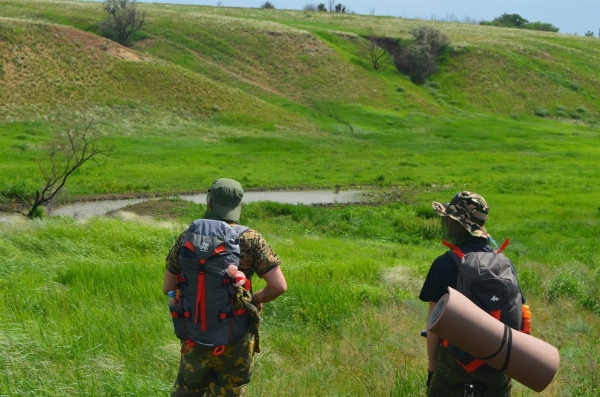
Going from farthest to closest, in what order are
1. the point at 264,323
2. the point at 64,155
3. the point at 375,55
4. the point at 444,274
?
the point at 375,55 < the point at 64,155 < the point at 264,323 < the point at 444,274

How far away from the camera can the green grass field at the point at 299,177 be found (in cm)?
556

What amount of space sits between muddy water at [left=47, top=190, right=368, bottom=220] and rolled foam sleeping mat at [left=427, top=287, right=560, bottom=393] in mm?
18899

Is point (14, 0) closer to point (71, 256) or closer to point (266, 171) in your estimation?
Result: point (266, 171)

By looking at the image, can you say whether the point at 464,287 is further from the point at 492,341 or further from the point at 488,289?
the point at 492,341

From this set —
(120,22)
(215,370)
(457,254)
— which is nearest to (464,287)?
(457,254)

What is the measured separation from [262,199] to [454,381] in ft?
71.4

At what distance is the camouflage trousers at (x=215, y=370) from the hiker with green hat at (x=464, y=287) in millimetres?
1161

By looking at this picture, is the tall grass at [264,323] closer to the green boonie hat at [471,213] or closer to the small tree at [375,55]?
the green boonie hat at [471,213]

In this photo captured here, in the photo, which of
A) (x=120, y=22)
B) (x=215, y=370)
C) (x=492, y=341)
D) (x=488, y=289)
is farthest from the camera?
(x=120, y=22)

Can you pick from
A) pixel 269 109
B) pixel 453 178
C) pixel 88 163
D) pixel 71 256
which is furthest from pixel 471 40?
pixel 71 256

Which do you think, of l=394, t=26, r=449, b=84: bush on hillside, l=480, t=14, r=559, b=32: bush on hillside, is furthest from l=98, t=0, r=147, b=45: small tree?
l=480, t=14, r=559, b=32: bush on hillside

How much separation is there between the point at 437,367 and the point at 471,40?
78.8m

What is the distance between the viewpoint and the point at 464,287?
367 centimetres

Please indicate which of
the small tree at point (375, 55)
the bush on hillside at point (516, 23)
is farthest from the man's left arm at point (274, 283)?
the bush on hillside at point (516, 23)
